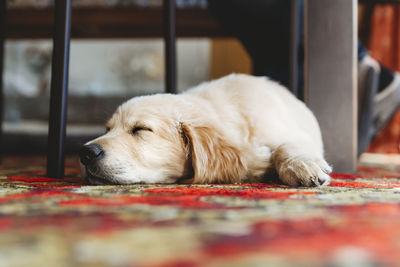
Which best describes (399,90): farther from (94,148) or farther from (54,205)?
(54,205)

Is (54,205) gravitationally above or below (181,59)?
below

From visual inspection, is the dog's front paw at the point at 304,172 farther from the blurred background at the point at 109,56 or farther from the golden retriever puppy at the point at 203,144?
A: the blurred background at the point at 109,56

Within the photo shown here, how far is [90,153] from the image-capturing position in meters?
1.19

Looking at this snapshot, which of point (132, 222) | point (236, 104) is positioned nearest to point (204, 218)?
point (132, 222)

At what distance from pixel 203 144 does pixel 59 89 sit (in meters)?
0.54

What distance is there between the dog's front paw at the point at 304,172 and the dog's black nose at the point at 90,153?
569mm

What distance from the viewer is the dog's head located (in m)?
1.21

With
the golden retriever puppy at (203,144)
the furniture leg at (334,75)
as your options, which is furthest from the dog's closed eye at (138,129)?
the furniture leg at (334,75)

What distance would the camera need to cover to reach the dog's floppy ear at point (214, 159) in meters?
1.26

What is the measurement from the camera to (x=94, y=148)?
3.93 feet

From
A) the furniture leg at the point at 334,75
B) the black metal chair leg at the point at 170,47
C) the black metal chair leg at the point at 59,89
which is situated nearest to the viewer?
the black metal chair leg at the point at 59,89

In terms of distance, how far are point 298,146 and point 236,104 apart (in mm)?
305

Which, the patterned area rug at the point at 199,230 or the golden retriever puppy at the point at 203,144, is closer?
the patterned area rug at the point at 199,230

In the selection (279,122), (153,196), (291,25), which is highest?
(291,25)
